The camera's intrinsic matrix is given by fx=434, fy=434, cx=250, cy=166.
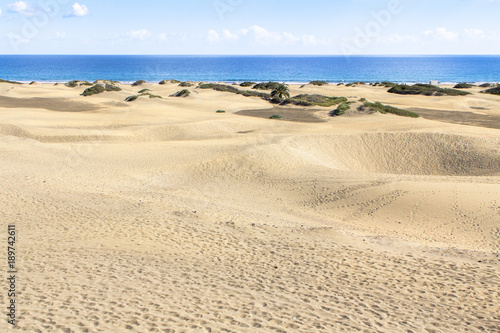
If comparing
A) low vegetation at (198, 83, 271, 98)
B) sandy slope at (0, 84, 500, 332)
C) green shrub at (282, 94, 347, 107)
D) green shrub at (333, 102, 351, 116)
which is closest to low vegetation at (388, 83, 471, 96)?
green shrub at (282, 94, 347, 107)

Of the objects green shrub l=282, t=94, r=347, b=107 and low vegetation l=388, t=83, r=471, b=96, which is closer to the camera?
green shrub l=282, t=94, r=347, b=107

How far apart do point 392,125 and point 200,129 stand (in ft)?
36.7

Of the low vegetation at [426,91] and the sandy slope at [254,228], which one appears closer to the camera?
the sandy slope at [254,228]

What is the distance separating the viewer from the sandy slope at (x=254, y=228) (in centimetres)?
630

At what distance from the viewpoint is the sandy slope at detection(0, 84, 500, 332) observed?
20.7ft

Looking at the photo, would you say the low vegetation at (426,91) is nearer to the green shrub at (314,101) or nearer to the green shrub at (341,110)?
the green shrub at (314,101)

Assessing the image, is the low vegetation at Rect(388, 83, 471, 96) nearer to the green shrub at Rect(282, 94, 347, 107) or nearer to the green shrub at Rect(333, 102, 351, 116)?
the green shrub at Rect(282, 94, 347, 107)

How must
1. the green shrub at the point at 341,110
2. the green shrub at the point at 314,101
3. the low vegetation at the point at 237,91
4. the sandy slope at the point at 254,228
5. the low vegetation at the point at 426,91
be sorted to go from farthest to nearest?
the low vegetation at the point at 426,91, the low vegetation at the point at 237,91, the green shrub at the point at 314,101, the green shrub at the point at 341,110, the sandy slope at the point at 254,228

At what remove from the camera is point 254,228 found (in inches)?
408

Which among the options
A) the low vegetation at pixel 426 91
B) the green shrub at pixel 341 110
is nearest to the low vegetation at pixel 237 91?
the green shrub at pixel 341 110

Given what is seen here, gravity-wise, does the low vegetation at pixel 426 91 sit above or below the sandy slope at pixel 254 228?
above

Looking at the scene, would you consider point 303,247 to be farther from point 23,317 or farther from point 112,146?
point 112,146

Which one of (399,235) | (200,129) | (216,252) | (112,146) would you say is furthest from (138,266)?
(200,129)

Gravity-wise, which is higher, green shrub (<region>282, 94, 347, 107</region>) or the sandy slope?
green shrub (<region>282, 94, 347, 107</region>)
